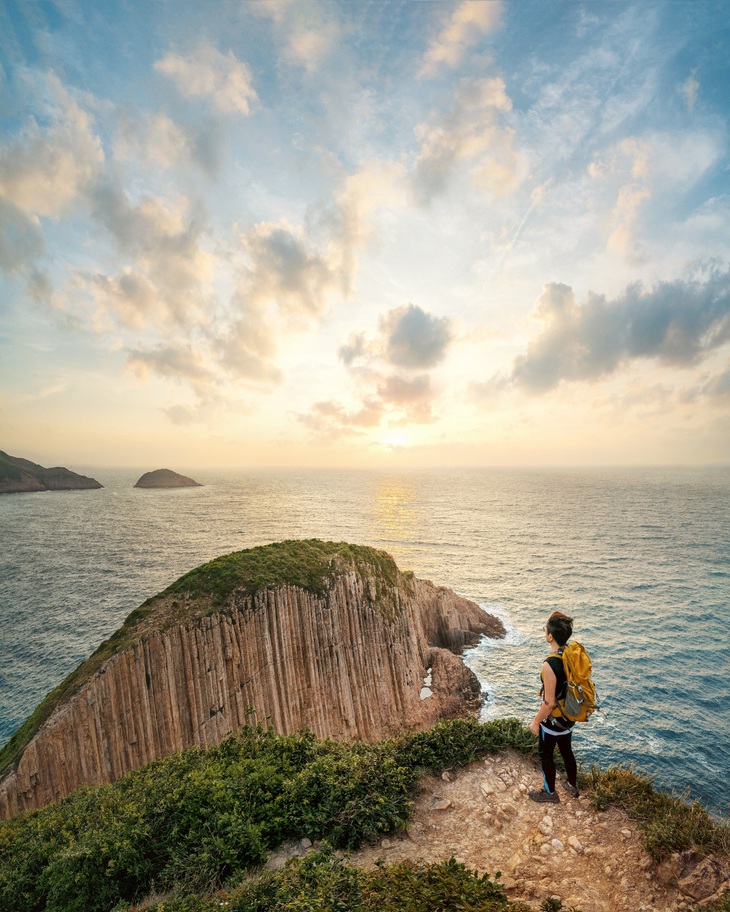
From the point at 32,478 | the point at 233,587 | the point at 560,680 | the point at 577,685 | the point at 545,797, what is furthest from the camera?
the point at 32,478

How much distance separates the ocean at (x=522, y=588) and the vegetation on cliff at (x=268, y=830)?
4488 millimetres

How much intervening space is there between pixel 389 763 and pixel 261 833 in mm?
3093

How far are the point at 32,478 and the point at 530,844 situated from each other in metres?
222

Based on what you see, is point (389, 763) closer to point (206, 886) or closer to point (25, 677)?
point (206, 886)

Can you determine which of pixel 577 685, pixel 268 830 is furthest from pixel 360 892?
pixel 577 685

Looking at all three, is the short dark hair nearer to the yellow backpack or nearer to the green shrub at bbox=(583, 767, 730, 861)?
the yellow backpack

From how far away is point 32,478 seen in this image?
172500mm

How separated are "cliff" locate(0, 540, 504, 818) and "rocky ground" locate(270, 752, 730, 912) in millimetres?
9857

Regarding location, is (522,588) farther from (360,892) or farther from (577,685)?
(360,892)

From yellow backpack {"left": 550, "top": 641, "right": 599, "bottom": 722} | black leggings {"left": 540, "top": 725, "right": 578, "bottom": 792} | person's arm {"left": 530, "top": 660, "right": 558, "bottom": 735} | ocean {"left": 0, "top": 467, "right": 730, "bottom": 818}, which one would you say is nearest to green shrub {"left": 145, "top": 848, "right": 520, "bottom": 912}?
black leggings {"left": 540, "top": 725, "right": 578, "bottom": 792}

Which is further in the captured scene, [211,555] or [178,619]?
[211,555]

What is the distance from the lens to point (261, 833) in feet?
25.9

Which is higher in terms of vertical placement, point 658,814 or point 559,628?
point 559,628

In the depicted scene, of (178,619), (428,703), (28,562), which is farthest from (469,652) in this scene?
(28,562)
